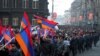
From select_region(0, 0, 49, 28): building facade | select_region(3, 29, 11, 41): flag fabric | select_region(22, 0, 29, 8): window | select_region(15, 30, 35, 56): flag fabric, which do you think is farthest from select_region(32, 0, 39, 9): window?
select_region(15, 30, 35, 56): flag fabric

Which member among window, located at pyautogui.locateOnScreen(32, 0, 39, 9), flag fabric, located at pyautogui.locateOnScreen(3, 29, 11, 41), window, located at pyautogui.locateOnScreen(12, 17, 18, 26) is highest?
window, located at pyautogui.locateOnScreen(32, 0, 39, 9)

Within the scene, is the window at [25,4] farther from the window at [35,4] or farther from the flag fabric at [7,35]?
the flag fabric at [7,35]

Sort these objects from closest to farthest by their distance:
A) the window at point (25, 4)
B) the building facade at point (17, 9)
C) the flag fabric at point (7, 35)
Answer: the flag fabric at point (7, 35), the building facade at point (17, 9), the window at point (25, 4)

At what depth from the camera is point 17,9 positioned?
204 ft

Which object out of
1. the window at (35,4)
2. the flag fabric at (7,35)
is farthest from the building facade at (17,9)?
the flag fabric at (7,35)

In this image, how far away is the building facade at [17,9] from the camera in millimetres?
62131

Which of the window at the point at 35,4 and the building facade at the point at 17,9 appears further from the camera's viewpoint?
the window at the point at 35,4

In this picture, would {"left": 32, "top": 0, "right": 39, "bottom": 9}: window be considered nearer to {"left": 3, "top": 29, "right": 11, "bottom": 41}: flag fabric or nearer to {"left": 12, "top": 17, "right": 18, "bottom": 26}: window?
{"left": 12, "top": 17, "right": 18, "bottom": 26}: window

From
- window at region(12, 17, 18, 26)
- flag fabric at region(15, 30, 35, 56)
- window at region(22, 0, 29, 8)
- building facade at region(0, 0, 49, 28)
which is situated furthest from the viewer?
window at region(22, 0, 29, 8)

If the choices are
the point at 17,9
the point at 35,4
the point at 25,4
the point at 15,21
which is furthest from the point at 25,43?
the point at 35,4

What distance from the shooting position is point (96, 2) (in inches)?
3861

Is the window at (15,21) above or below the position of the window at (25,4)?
below

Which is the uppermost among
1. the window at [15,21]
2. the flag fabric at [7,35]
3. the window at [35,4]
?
the window at [35,4]

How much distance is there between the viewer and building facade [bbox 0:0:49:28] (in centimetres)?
6213
